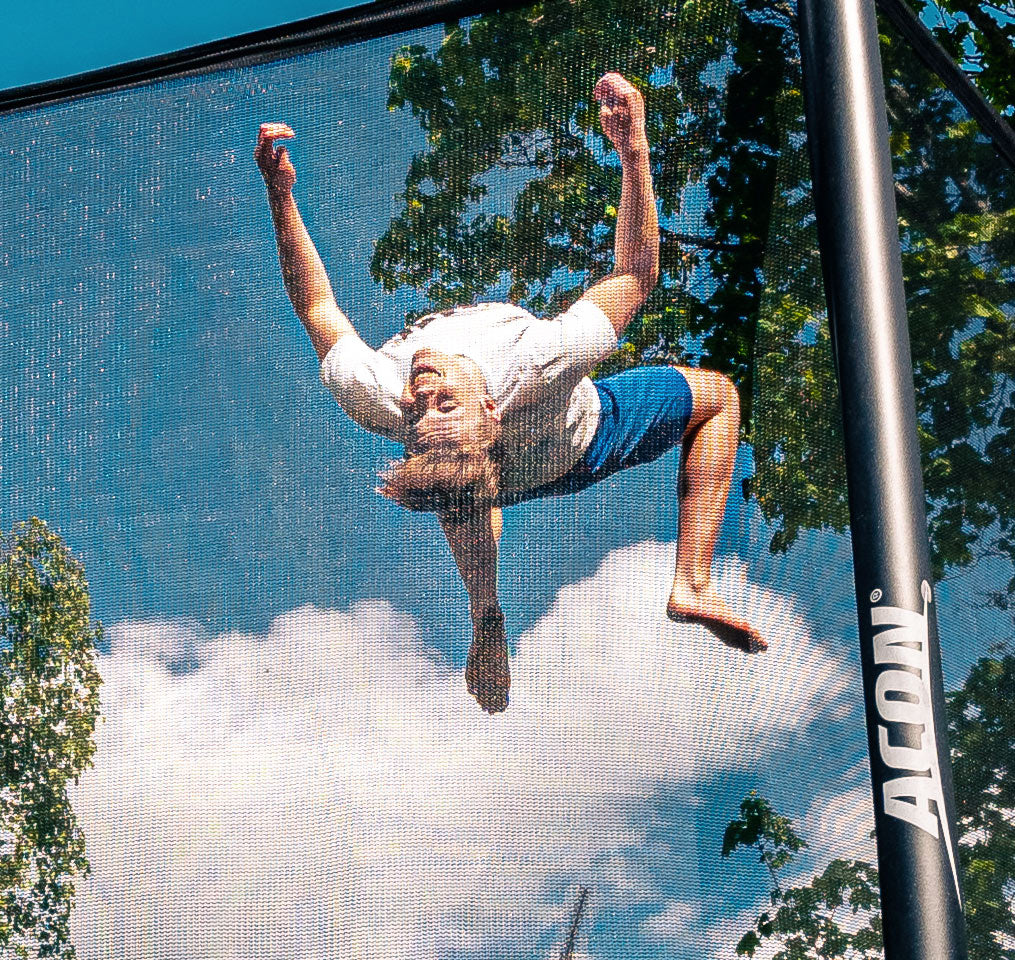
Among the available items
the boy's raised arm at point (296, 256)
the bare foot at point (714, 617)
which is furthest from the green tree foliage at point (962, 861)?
the boy's raised arm at point (296, 256)

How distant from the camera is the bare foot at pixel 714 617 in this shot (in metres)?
1.62

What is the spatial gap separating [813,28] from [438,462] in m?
0.76

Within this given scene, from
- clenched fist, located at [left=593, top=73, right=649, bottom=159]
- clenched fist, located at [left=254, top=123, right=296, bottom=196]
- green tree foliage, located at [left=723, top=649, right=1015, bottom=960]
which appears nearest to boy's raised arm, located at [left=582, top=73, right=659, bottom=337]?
clenched fist, located at [left=593, top=73, right=649, bottom=159]

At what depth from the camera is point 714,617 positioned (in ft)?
5.31

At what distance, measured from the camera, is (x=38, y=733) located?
1.69m

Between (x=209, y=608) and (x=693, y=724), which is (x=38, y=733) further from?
(x=693, y=724)

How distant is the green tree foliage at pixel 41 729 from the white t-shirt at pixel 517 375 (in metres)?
0.49

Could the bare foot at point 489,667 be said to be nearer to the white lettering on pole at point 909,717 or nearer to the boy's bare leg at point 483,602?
the boy's bare leg at point 483,602

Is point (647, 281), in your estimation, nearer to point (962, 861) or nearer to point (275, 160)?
point (275, 160)

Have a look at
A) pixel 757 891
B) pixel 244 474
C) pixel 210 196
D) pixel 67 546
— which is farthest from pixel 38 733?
pixel 757 891

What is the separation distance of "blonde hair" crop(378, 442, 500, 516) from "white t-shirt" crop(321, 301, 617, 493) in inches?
0.9

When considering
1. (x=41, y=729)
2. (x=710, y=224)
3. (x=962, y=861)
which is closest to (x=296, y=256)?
(x=710, y=224)

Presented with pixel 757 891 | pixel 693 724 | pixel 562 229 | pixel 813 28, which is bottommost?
pixel 757 891

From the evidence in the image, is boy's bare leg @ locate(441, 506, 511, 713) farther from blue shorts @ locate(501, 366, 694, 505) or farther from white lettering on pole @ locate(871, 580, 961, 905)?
white lettering on pole @ locate(871, 580, 961, 905)
